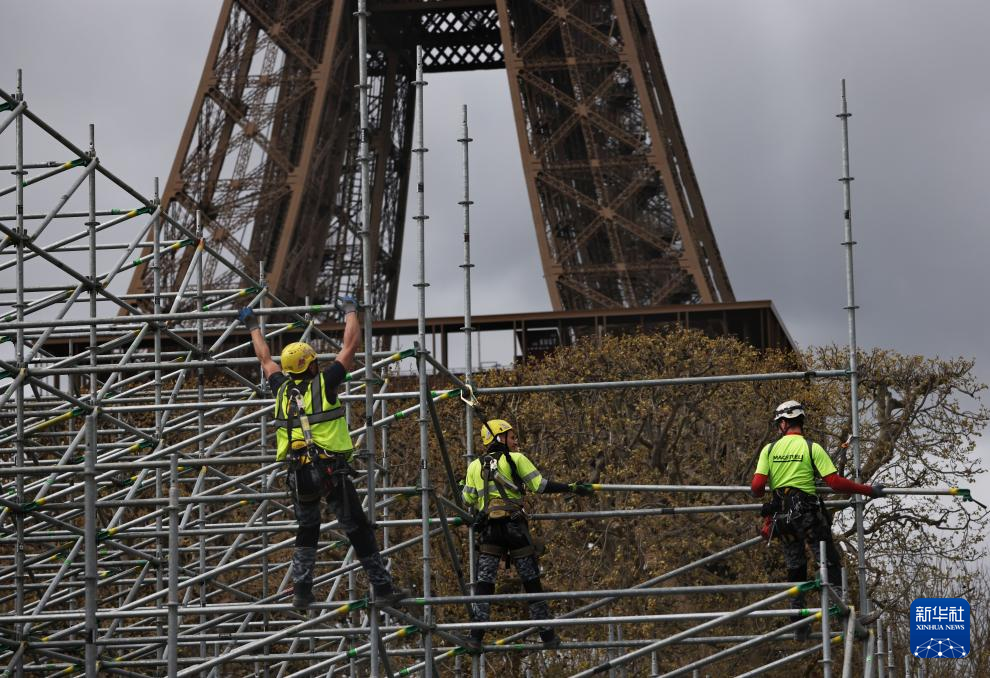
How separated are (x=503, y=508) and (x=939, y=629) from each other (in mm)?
22297

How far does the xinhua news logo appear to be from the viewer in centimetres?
3319

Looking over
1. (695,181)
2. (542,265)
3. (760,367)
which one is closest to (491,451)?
(760,367)

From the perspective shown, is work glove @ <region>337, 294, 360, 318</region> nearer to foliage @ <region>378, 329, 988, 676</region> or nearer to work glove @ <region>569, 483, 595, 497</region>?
work glove @ <region>569, 483, 595, 497</region>

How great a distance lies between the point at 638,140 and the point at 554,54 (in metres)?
7.06

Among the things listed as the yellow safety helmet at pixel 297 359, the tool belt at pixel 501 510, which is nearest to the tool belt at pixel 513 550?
the tool belt at pixel 501 510

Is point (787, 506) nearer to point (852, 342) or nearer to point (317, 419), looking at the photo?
point (852, 342)

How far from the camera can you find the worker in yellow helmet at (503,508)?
1513 cm

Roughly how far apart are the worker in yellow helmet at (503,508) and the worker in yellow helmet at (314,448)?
196 cm

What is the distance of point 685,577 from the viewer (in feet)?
95.5

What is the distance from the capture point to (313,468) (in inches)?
506

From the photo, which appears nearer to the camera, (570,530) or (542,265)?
(570,530)

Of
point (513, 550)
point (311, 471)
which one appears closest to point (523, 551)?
point (513, 550)

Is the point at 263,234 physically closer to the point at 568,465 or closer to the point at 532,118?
the point at 532,118

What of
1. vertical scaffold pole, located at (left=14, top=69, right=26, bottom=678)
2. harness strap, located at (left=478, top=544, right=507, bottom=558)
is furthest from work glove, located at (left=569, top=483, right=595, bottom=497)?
vertical scaffold pole, located at (left=14, top=69, right=26, bottom=678)
